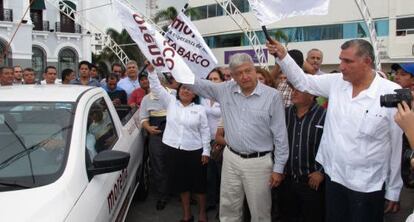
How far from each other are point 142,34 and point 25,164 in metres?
1.95

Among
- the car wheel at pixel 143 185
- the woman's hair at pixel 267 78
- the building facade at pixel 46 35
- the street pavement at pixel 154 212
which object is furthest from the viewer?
the building facade at pixel 46 35

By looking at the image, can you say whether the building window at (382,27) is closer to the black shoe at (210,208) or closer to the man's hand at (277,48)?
the black shoe at (210,208)

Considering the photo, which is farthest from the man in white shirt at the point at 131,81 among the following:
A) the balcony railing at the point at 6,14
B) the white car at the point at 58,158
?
the balcony railing at the point at 6,14

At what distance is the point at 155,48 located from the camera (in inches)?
167

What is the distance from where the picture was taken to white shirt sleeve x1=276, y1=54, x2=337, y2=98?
339 centimetres

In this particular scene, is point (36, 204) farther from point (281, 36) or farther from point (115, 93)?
point (281, 36)

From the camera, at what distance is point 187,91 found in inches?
182

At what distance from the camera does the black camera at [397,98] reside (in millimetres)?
2506

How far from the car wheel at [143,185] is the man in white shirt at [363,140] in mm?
2897

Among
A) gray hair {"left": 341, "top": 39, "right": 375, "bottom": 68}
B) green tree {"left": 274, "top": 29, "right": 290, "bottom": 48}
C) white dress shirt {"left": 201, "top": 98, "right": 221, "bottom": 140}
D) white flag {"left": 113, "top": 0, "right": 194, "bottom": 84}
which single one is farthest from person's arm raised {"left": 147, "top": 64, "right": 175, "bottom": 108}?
green tree {"left": 274, "top": 29, "right": 290, "bottom": 48}

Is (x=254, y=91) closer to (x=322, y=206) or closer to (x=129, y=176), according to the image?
(x=322, y=206)

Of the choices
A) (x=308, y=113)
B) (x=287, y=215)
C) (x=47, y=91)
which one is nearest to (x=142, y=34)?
(x=47, y=91)

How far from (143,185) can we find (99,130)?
197cm

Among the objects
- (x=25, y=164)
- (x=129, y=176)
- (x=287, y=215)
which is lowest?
(x=287, y=215)
